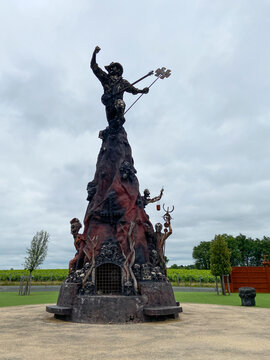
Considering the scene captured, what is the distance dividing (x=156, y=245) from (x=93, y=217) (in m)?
3.67

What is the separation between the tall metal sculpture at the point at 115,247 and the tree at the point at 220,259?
13.2 m

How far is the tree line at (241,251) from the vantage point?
7940 cm

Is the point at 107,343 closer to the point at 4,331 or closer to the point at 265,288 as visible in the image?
the point at 4,331

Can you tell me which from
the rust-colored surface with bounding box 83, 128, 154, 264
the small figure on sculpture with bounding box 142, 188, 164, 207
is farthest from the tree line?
the rust-colored surface with bounding box 83, 128, 154, 264

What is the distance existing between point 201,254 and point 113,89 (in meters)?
76.9

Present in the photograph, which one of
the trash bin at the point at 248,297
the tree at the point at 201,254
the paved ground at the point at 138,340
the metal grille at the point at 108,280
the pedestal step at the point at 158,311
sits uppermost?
the tree at the point at 201,254

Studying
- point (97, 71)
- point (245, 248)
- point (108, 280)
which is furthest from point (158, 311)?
point (245, 248)

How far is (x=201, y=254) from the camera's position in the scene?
283 feet

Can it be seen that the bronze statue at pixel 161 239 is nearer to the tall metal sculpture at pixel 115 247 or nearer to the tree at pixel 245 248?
the tall metal sculpture at pixel 115 247

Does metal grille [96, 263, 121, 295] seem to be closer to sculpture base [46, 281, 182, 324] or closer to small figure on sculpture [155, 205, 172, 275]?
sculpture base [46, 281, 182, 324]

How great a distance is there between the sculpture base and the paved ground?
1.59 feet

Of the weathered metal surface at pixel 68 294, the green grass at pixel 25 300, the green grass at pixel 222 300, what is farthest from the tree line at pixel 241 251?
the weathered metal surface at pixel 68 294

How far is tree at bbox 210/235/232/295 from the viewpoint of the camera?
2731cm

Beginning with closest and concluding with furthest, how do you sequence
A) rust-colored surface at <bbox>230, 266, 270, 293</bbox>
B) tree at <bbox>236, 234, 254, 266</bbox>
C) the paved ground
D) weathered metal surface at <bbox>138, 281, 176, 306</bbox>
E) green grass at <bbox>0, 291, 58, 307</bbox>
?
the paved ground < weathered metal surface at <bbox>138, 281, 176, 306</bbox> < green grass at <bbox>0, 291, 58, 307</bbox> < rust-colored surface at <bbox>230, 266, 270, 293</bbox> < tree at <bbox>236, 234, 254, 266</bbox>
